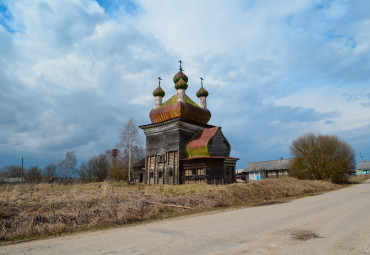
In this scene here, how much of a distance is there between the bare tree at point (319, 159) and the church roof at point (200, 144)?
18029mm

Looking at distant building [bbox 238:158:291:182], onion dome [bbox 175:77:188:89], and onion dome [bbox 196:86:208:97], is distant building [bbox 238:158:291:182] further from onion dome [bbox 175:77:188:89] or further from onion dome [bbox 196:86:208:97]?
onion dome [bbox 175:77:188:89]

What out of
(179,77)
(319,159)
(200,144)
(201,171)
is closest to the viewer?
(201,171)

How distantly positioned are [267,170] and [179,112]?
37.9 m

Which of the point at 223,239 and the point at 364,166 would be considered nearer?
the point at 223,239

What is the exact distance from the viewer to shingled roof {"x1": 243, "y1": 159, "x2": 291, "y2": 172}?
55.8 m

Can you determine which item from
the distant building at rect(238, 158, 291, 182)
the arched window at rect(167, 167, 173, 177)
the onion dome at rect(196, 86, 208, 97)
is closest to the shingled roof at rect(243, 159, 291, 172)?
the distant building at rect(238, 158, 291, 182)

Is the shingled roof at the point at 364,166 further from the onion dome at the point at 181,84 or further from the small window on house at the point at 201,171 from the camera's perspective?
the small window on house at the point at 201,171

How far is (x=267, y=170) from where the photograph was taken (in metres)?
57.7

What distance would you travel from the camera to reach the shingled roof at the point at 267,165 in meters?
55.8

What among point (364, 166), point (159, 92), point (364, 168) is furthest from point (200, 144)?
point (364, 166)

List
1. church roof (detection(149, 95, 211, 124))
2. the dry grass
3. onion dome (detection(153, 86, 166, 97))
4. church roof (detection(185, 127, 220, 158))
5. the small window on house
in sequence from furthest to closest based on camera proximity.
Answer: onion dome (detection(153, 86, 166, 97)) → church roof (detection(149, 95, 211, 124)) → church roof (detection(185, 127, 220, 158)) → the small window on house → the dry grass

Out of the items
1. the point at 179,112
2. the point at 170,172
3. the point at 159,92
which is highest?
the point at 159,92

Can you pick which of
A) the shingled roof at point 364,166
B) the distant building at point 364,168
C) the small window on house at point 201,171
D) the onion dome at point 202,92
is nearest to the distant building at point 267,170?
the onion dome at point 202,92

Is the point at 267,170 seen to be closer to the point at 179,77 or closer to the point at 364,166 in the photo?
the point at 179,77
